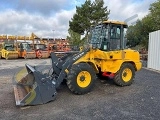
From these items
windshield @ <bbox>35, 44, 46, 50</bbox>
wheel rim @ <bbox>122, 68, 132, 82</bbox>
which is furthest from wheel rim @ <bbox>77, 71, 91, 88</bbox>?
windshield @ <bbox>35, 44, 46, 50</bbox>

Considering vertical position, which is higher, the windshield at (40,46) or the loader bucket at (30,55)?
the windshield at (40,46)

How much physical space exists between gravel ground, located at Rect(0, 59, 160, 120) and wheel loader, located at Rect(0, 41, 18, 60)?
16264mm

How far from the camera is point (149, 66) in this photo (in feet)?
47.1

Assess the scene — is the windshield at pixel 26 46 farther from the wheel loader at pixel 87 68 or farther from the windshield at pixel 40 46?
the wheel loader at pixel 87 68

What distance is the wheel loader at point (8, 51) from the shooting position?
2312 cm

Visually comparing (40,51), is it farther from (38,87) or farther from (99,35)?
(38,87)

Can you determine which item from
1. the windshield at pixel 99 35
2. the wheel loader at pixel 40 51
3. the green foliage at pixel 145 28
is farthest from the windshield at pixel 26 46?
the windshield at pixel 99 35

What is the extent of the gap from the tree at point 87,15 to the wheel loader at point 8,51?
1148cm

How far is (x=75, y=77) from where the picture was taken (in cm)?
647

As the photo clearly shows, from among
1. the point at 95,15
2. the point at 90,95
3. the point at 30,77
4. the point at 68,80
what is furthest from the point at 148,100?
the point at 95,15

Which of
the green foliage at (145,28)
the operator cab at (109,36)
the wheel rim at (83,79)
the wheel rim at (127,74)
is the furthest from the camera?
the green foliage at (145,28)

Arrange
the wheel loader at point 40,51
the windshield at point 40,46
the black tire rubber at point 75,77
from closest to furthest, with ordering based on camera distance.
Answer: the black tire rubber at point 75,77 → the wheel loader at point 40,51 → the windshield at point 40,46

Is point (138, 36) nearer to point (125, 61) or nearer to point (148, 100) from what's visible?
point (125, 61)

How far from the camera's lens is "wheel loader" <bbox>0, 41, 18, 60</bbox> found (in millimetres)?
23125
